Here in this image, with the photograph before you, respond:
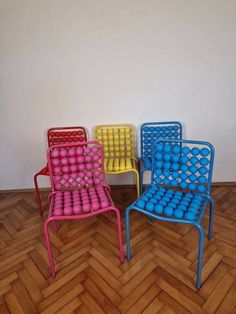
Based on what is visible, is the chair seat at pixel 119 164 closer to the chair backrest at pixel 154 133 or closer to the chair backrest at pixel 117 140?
the chair backrest at pixel 117 140

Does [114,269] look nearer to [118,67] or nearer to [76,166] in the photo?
[76,166]

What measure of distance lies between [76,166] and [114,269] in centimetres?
86

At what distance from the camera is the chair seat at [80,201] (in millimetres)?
1414

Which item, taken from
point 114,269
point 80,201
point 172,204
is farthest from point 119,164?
point 114,269

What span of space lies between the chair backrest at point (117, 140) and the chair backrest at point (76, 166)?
0.60 m

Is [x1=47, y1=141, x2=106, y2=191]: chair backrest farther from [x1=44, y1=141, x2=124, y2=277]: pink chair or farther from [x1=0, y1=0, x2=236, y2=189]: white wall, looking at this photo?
[x1=0, y1=0, x2=236, y2=189]: white wall

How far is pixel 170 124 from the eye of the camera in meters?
2.37

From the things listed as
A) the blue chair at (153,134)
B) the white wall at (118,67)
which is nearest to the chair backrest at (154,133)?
the blue chair at (153,134)

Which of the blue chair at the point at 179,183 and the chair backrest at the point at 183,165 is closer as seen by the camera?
the blue chair at the point at 179,183

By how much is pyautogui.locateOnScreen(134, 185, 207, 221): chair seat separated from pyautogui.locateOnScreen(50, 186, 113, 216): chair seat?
0.89 feet

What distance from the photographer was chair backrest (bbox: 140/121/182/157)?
229 cm

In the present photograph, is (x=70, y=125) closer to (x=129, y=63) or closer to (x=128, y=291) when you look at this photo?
(x=129, y=63)

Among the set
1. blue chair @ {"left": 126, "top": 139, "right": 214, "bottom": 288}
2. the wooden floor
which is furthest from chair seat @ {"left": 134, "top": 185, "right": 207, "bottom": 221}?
the wooden floor

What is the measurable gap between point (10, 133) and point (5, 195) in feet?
2.79
